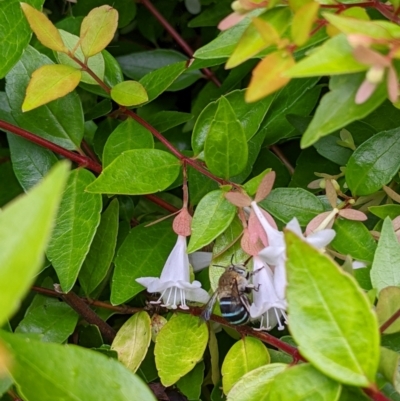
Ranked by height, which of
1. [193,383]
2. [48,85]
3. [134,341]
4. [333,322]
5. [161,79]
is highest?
[48,85]

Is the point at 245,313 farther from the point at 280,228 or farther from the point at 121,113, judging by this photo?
the point at 121,113

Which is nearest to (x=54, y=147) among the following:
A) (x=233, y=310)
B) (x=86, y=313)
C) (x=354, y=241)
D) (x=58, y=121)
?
→ (x=58, y=121)

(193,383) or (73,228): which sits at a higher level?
(73,228)

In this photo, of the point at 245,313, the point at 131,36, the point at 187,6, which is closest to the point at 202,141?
the point at 245,313

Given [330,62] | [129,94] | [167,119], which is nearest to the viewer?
[330,62]

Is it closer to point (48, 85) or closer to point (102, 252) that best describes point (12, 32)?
point (48, 85)

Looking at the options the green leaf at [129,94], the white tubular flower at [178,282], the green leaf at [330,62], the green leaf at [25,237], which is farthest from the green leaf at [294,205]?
the green leaf at [25,237]

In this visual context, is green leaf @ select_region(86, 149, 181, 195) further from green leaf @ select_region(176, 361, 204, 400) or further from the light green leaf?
green leaf @ select_region(176, 361, 204, 400)
